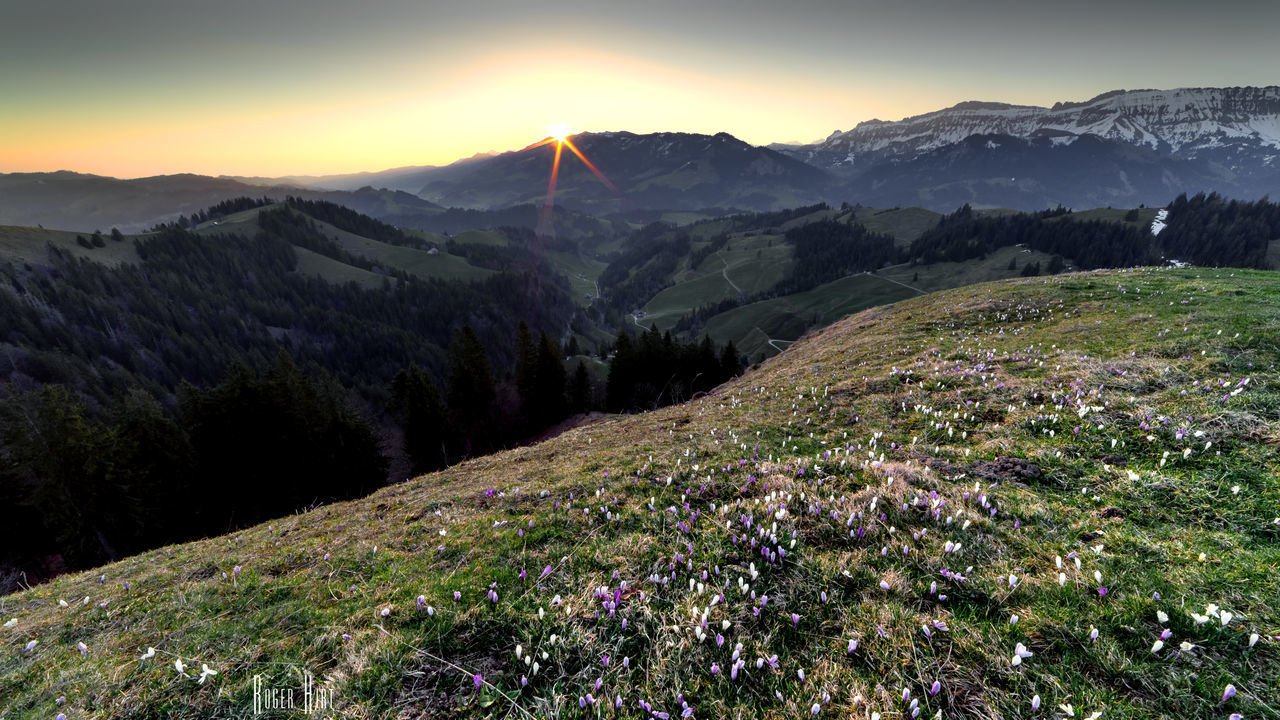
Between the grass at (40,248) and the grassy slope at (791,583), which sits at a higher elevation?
the grass at (40,248)

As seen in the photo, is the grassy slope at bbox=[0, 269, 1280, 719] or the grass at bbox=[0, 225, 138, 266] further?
the grass at bbox=[0, 225, 138, 266]

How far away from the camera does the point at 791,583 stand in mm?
6520

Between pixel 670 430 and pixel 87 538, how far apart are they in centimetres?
4601

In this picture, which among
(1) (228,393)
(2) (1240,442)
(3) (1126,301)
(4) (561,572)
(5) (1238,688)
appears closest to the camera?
(5) (1238,688)

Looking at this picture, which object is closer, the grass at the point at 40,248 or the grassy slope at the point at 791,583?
the grassy slope at the point at 791,583

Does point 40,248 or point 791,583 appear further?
point 40,248

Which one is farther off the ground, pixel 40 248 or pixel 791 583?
pixel 40 248

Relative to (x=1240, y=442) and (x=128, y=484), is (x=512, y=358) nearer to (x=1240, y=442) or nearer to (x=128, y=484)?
(x=128, y=484)

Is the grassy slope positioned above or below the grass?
below

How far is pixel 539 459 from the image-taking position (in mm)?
17094

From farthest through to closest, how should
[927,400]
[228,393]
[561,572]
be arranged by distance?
[228,393] < [927,400] < [561,572]

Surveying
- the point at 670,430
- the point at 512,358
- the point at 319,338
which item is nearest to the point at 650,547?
the point at 670,430

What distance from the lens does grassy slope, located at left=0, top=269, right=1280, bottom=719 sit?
494 cm

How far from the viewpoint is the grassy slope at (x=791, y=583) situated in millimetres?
4941
